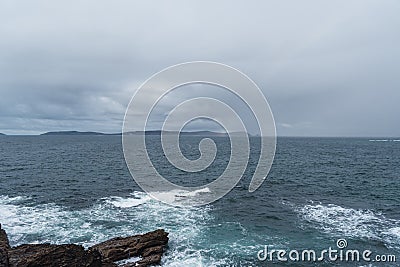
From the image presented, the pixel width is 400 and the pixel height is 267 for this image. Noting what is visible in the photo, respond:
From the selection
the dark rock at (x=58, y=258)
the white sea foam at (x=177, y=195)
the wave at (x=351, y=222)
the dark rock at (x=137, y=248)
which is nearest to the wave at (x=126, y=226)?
the dark rock at (x=137, y=248)

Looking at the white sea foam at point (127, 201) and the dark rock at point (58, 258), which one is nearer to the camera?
the dark rock at point (58, 258)

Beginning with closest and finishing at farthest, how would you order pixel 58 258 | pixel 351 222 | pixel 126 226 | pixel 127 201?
1. pixel 58 258
2. pixel 126 226
3. pixel 351 222
4. pixel 127 201

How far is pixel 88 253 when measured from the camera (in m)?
16.9

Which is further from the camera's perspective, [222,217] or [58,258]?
[222,217]

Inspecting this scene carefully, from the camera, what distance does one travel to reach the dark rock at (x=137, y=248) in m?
19.2

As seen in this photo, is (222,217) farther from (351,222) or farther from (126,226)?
(351,222)

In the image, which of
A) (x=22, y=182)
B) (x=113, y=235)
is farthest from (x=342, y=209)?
(x=22, y=182)

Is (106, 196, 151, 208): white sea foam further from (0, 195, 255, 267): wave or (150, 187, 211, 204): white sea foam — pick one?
(150, 187, 211, 204): white sea foam

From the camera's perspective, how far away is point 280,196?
37.9m

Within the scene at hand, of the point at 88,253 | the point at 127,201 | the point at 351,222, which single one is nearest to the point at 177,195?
the point at 127,201

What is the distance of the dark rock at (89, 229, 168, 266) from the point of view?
1917 centimetres

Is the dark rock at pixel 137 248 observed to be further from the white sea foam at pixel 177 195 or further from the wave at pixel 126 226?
the white sea foam at pixel 177 195

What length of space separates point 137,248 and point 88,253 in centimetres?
408

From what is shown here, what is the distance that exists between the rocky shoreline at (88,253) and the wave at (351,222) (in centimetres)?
1506
